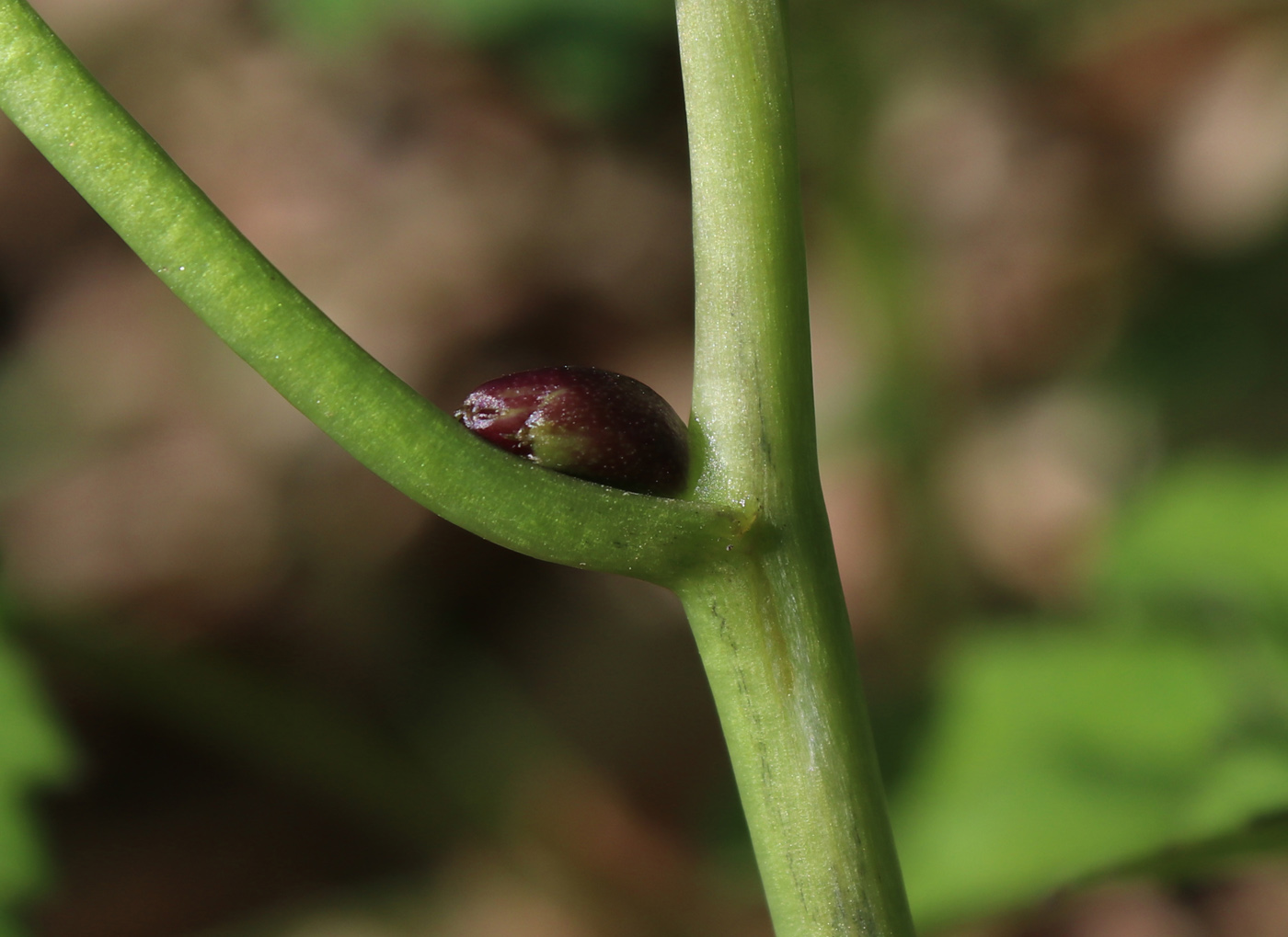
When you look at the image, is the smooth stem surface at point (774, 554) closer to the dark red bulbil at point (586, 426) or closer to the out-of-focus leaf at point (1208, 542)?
the dark red bulbil at point (586, 426)

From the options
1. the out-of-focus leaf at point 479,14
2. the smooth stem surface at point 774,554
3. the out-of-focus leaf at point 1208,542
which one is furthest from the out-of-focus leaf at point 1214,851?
the out-of-focus leaf at point 479,14

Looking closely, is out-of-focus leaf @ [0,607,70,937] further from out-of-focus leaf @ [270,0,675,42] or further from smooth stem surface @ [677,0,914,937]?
out-of-focus leaf @ [270,0,675,42]

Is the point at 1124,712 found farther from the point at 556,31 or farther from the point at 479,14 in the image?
the point at 556,31

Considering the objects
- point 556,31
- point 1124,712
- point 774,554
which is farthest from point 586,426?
point 556,31

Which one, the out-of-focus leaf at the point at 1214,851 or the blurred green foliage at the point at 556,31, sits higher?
the blurred green foliage at the point at 556,31

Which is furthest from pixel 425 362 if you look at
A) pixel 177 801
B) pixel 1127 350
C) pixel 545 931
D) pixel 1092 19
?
pixel 1092 19

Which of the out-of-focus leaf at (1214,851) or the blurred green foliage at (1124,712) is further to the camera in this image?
the blurred green foliage at (1124,712)

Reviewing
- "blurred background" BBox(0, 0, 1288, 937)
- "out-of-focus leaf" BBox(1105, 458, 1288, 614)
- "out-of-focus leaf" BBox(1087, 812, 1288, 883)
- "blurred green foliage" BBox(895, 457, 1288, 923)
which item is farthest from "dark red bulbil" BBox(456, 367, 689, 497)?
"out-of-focus leaf" BBox(1105, 458, 1288, 614)
